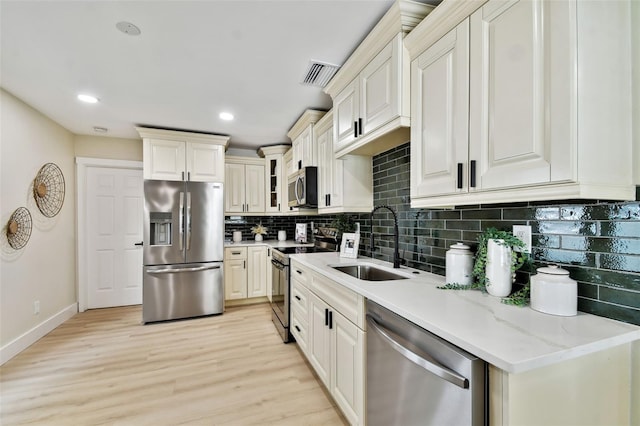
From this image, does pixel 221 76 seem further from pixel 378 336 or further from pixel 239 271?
pixel 239 271

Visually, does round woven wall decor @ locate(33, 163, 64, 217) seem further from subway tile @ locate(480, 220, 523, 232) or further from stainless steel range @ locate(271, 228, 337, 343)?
subway tile @ locate(480, 220, 523, 232)

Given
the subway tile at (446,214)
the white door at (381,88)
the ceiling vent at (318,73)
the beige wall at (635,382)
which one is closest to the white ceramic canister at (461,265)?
the subway tile at (446,214)

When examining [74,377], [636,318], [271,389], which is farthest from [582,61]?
[74,377]

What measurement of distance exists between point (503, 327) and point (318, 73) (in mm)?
2145

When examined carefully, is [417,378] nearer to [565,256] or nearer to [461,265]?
[461,265]

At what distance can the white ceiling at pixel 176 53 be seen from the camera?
1.65 metres

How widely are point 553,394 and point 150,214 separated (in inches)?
154

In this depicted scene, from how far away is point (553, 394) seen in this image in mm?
864

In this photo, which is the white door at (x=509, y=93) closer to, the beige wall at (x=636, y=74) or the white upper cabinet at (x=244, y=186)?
the beige wall at (x=636, y=74)

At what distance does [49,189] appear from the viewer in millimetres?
3309

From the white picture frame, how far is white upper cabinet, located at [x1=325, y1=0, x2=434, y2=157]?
0.75m

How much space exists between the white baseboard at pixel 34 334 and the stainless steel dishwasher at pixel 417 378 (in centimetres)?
330

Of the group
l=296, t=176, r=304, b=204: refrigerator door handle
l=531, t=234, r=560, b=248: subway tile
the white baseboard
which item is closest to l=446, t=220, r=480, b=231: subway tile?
l=531, t=234, r=560, b=248: subway tile

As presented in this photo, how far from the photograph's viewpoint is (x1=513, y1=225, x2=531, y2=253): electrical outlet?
1.31 m
